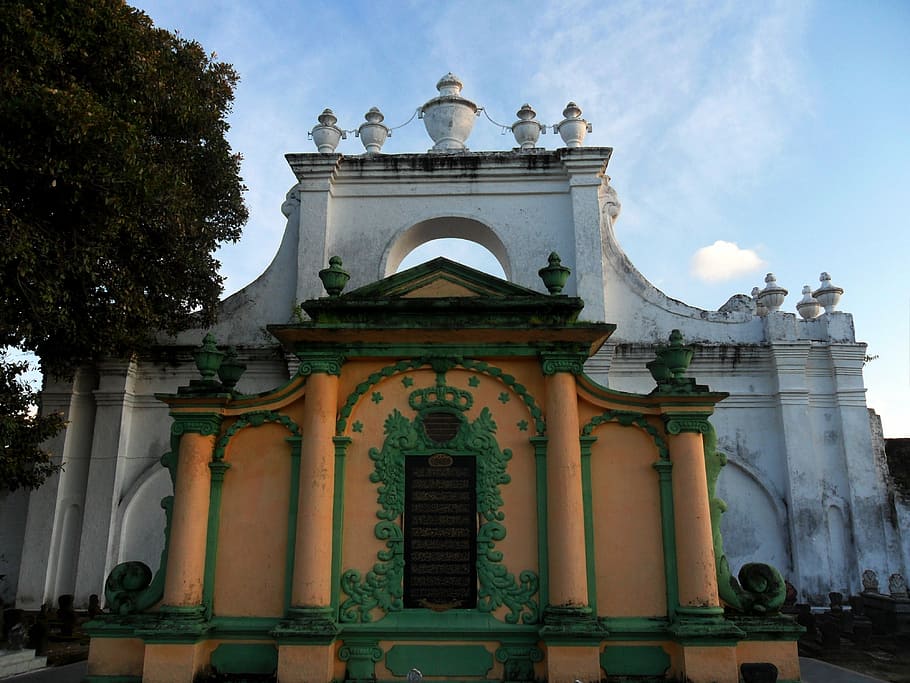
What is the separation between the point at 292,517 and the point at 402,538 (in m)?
1.02

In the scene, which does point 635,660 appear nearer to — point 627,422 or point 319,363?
point 627,422

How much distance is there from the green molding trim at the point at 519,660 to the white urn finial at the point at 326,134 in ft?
30.7

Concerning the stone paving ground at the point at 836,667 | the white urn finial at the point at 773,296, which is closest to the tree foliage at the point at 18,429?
the stone paving ground at the point at 836,667

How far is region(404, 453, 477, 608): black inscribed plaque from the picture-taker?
20.7ft

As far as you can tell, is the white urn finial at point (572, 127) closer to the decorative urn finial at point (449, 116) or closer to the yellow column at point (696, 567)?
the decorative urn finial at point (449, 116)

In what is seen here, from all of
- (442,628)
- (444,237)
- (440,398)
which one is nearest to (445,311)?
(440,398)

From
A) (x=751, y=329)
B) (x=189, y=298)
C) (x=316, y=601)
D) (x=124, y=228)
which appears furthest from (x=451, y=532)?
(x=751, y=329)

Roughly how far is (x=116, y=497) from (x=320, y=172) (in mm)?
6387

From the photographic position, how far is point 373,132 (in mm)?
13102

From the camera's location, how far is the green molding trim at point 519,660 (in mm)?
6156

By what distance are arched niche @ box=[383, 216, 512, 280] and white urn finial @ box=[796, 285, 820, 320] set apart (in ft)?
18.1

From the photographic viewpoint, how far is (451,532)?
6.43 meters

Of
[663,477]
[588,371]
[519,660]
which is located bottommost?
[519,660]

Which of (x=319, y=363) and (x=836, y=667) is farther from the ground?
(x=319, y=363)
